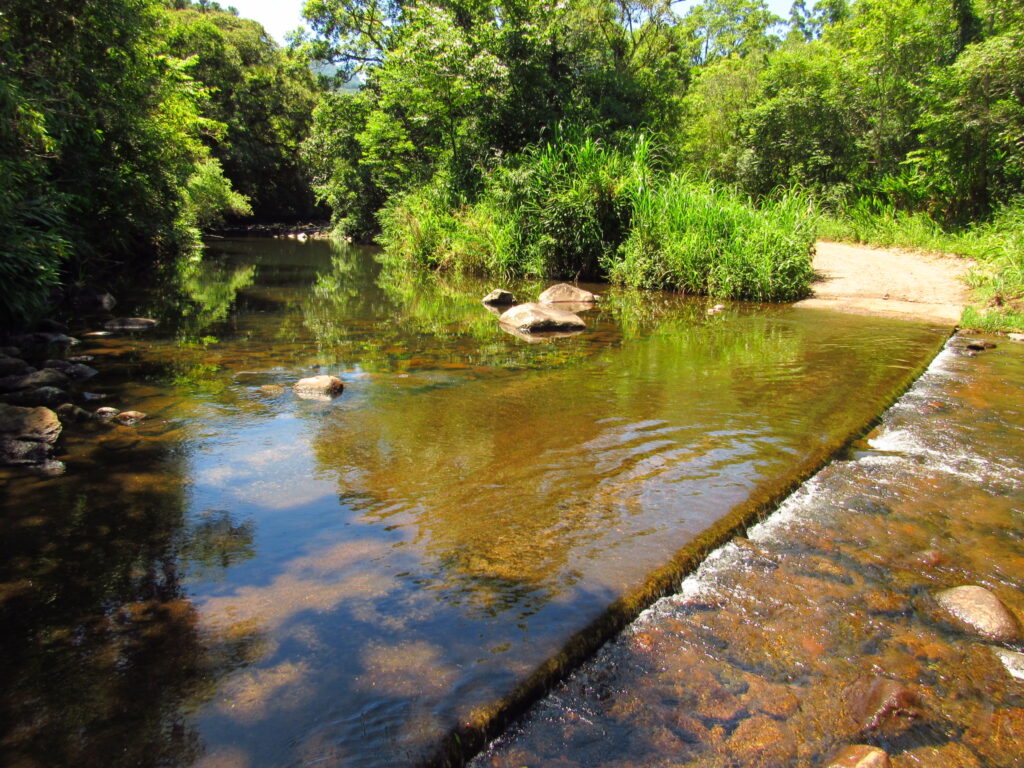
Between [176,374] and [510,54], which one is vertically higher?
[510,54]

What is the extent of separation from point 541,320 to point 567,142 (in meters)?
8.22

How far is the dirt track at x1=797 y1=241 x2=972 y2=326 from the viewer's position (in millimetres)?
9266

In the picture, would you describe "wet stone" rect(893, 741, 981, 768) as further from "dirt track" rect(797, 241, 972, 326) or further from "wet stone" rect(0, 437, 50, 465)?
"dirt track" rect(797, 241, 972, 326)

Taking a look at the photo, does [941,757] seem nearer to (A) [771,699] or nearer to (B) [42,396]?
(A) [771,699]

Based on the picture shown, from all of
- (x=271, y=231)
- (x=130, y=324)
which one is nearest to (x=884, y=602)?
(x=130, y=324)

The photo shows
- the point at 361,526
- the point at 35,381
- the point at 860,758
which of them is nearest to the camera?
the point at 860,758

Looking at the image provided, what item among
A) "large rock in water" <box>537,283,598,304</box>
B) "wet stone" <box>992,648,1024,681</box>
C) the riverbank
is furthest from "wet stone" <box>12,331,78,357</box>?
"wet stone" <box>992,648,1024,681</box>

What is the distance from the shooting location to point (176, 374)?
635cm

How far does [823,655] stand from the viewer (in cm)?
243

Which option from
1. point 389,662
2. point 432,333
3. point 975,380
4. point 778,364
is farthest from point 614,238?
point 389,662

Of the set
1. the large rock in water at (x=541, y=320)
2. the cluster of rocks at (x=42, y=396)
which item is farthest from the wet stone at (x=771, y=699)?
the large rock in water at (x=541, y=320)

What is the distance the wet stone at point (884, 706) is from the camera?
6.92 feet

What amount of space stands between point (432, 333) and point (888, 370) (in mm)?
5501

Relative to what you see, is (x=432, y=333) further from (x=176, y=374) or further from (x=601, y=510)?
(x=601, y=510)
